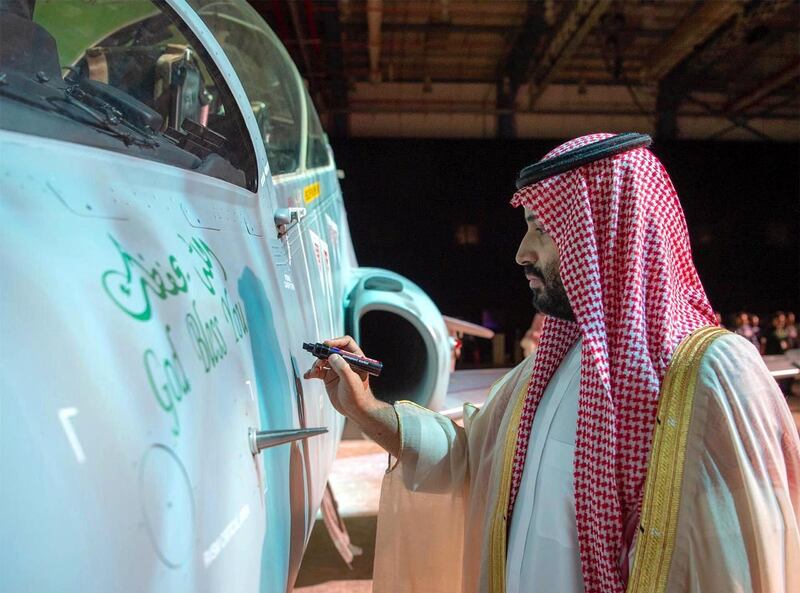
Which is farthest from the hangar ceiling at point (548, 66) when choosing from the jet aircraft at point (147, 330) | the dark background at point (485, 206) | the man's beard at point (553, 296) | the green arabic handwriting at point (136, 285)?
the green arabic handwriting at point (136, 285)

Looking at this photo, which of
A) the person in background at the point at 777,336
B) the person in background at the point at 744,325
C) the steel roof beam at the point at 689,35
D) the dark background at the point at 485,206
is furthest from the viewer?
the dark background at the point at 485,206

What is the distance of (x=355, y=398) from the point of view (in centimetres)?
Answer: 152

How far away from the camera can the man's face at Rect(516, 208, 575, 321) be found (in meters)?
1.56

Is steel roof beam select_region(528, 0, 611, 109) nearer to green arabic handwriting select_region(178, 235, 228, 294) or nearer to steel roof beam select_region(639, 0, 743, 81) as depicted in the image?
steel roof beam select_region(639, 0, 743, 81)

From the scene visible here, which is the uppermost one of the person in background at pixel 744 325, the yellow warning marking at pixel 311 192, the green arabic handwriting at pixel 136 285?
the yellow warning marking at pixel 311 192

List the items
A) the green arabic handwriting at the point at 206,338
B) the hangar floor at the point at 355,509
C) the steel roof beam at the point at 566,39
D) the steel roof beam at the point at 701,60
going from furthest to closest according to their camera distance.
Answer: the steel roof beam at the point at 701,60
the steel roof beam at the point at 566,39
the hangar floor at the point at 355,509
the green arabic handwriting at the point at 206,338

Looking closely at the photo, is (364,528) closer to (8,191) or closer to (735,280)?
(8,191)

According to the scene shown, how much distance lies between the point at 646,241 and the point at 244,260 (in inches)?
31.9

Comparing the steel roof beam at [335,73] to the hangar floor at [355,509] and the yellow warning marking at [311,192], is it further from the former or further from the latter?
the yellow warning marking at [311,192]

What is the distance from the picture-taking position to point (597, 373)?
1303mm

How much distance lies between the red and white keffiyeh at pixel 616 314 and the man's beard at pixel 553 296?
8cm

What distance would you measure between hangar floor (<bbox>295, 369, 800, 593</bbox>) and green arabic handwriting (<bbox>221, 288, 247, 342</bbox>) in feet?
9.25

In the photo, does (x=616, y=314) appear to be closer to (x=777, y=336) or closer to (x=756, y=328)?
(x=756, y=328)

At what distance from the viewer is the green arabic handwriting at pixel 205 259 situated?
1.09m
